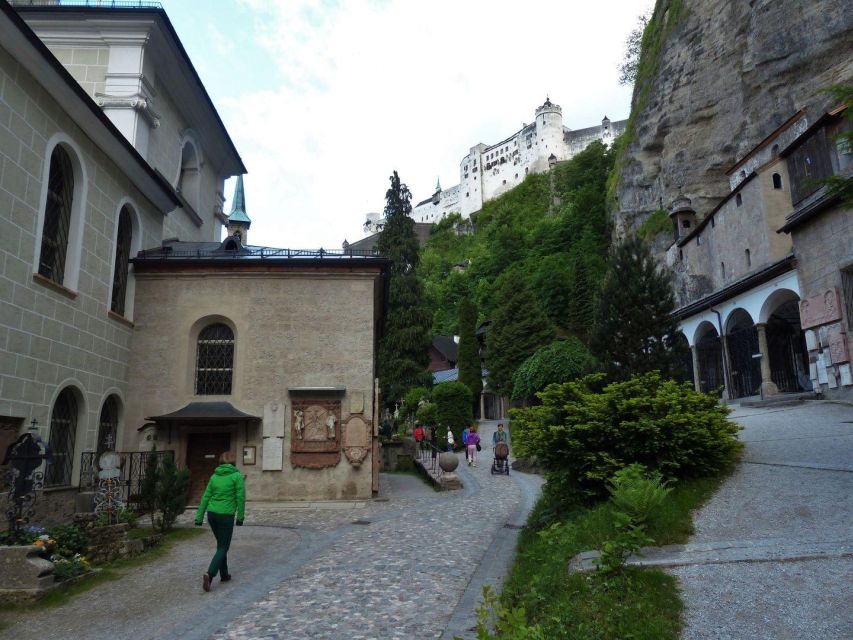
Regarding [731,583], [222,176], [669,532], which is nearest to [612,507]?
[669,532]

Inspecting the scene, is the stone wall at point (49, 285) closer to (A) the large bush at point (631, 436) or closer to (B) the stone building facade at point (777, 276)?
(A) the large bush at point (631, 436)

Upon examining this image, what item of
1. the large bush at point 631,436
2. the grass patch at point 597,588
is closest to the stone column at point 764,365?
the large bush at point 631,436

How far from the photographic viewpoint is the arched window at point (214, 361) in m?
16.2

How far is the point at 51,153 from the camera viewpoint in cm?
1269

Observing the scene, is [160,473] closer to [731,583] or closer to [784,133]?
[731,583]

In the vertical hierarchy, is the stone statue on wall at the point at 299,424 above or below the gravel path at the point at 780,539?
above

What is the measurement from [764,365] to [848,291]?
7.41 metres

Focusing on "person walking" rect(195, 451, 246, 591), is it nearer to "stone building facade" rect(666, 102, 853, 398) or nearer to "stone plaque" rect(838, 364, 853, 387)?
"stone building facade" rect(666, 102, 853, 398)

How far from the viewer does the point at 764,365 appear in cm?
2447

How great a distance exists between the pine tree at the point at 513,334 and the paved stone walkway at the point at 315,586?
95.4ft

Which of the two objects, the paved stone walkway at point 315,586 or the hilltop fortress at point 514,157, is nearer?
the paved stone walkway at point 315,586

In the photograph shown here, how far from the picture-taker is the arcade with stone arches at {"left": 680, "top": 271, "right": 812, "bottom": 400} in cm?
2381

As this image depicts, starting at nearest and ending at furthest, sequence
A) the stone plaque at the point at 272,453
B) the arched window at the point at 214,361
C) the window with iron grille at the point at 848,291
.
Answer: the stone plaque at the point at 272,453
the arched window at the point at 214,361
the window with iron grille at the point at 848,291

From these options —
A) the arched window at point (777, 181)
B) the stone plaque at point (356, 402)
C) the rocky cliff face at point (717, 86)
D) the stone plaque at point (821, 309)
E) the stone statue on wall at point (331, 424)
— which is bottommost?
the stone statue on wall at point (331, 424)
